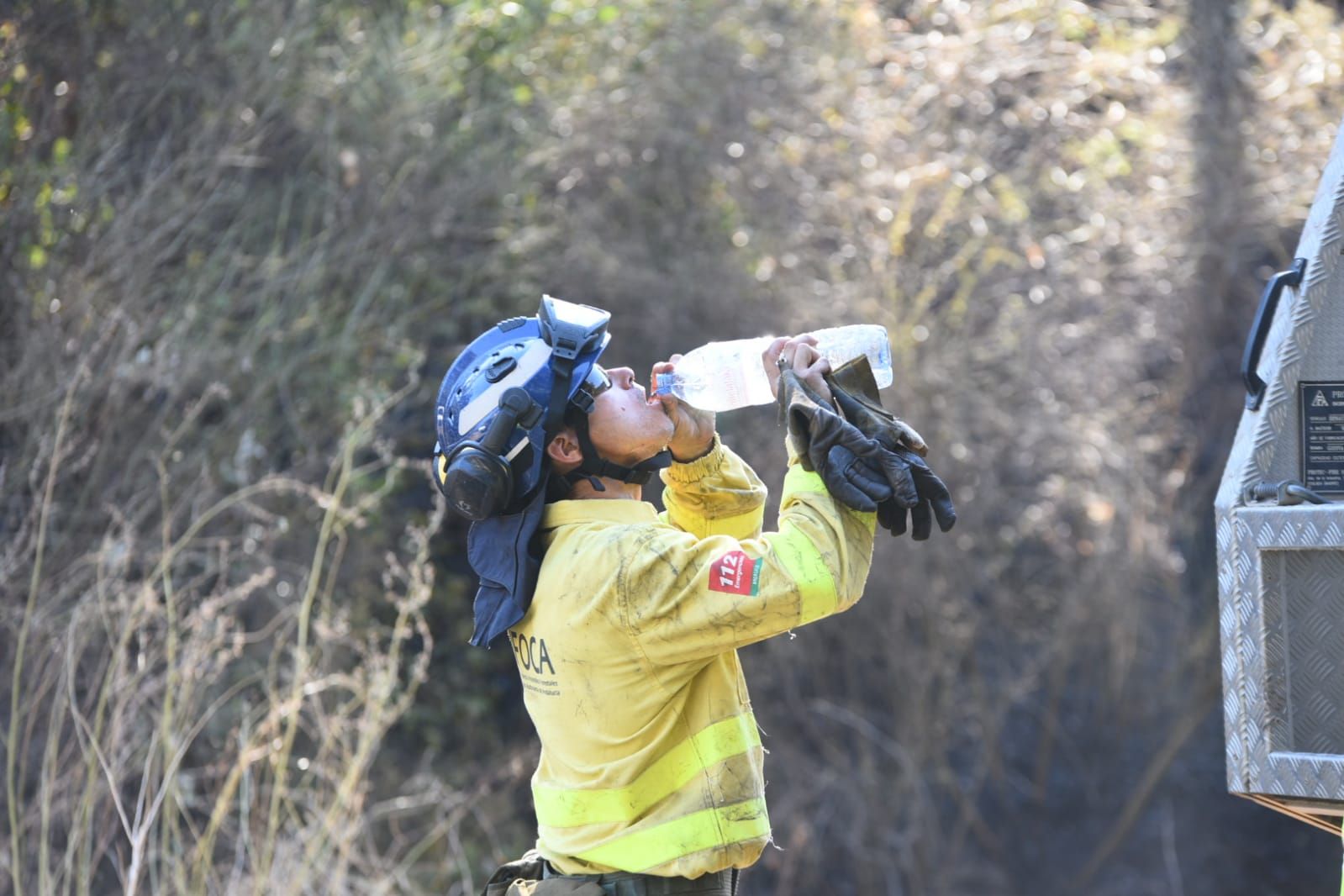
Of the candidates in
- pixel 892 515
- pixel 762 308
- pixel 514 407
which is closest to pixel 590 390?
pixel 514 407

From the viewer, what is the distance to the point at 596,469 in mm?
3023

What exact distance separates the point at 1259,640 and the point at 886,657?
17.3 feet

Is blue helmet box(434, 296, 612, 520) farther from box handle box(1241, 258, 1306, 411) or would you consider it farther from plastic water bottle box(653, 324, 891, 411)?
box handle box(1241, 258, 1306, 411)

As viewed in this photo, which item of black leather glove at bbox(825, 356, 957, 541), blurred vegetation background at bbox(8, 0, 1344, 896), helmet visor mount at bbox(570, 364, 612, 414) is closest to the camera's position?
black leather glove at bbox(825, 356, 957, 541)

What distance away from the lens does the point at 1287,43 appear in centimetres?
876

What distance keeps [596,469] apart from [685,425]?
0.79 ft

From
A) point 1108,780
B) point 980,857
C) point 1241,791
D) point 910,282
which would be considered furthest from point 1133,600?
point 1241,791

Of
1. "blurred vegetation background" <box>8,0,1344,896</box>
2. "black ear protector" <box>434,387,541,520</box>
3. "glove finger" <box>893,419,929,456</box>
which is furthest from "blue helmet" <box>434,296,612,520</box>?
"blurred vegetation background" <box>8,0,1344,896</box>

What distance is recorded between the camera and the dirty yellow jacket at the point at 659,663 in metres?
2.64

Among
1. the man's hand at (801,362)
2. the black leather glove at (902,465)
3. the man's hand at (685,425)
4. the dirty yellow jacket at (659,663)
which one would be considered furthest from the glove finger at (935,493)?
A: the man's hand at (685,425)

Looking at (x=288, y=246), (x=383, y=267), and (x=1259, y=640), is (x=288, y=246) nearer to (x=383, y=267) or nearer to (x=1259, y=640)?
(x=383, y=267)

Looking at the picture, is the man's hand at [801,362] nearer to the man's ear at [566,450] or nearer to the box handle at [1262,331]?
the man's ear at [566,450]

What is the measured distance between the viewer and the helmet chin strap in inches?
118

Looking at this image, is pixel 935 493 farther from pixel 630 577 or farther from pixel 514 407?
pixel 514 407
